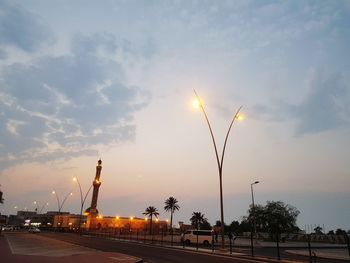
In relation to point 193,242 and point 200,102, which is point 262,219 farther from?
point 200,102

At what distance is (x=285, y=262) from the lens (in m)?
23.0

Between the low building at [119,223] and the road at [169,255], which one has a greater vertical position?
the low building at [119,223]

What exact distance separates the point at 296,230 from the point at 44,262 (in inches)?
→ 3874

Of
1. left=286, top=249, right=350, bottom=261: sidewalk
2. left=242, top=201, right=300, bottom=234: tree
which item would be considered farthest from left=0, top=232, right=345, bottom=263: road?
left=242, top=201, right=300, bottom=234: tree

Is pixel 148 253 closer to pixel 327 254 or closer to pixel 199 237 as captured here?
pixel 327 254

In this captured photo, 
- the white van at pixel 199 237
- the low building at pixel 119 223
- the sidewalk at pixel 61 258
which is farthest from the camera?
the low building at pixel 119 223

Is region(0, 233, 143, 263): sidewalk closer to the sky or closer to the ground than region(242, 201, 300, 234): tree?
closer to the ground

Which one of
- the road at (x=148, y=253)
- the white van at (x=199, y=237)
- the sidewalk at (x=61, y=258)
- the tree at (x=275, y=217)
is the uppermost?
the tree at (x=275, y=217)

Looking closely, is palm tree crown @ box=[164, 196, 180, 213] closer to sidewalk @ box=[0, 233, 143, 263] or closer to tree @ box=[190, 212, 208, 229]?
tree @ box=[190, 212, 208, 229]

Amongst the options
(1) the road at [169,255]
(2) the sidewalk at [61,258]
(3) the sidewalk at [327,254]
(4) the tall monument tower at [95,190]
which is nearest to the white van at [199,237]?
(1) the road at [169,255]

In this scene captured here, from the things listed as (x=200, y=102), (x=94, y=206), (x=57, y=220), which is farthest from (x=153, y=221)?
(x=200, y=102)

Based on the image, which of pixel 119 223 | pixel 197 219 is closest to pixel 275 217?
pixel 197 219

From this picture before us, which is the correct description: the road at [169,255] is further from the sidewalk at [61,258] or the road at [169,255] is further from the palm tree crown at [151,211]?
the palm tree crown at [151,211]

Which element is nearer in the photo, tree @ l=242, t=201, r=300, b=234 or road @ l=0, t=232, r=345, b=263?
road @ l=0, t=232, r=345, b=263
